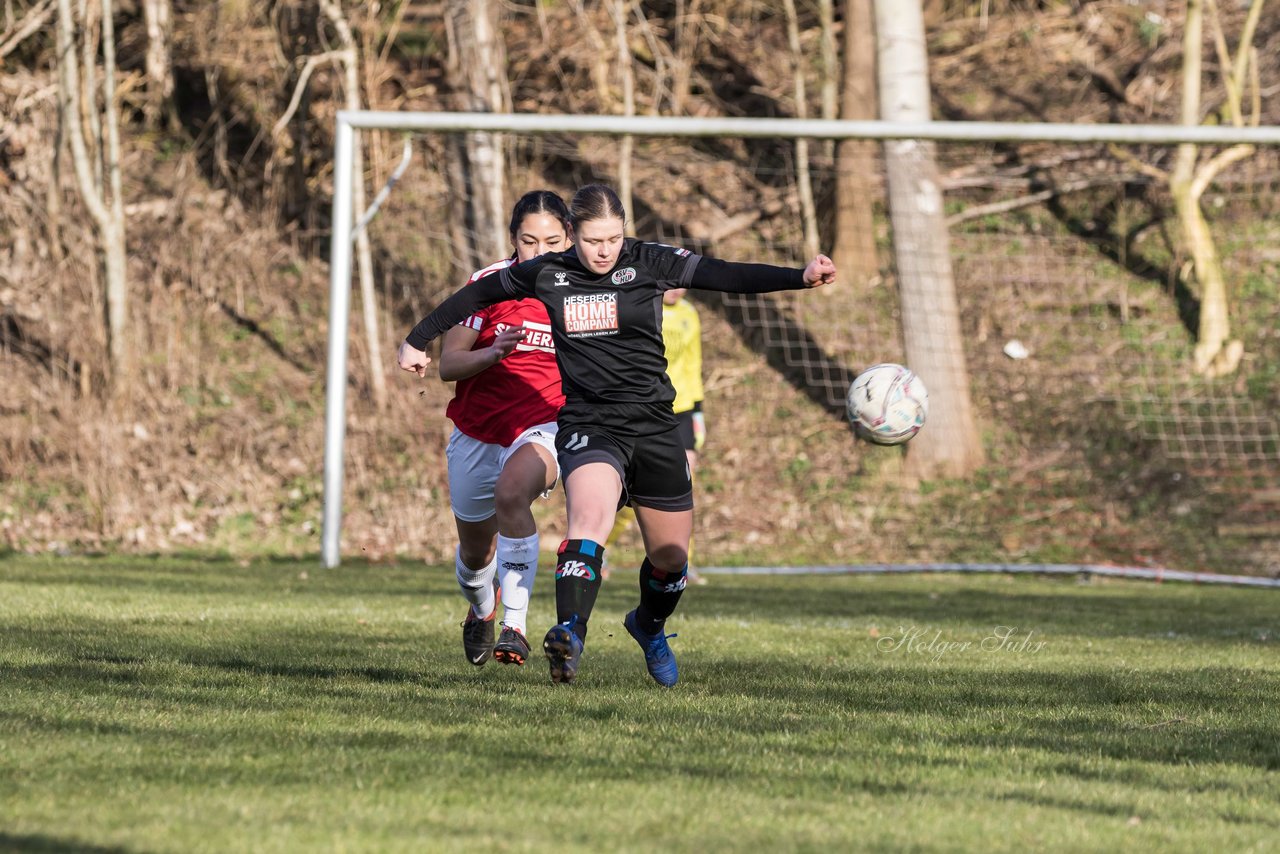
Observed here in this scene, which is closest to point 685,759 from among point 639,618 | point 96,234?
point 639,618

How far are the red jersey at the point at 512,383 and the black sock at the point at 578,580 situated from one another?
112 centimetres

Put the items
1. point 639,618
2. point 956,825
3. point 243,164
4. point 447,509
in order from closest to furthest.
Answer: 1. point 956,825
2. point 639,618
3. point 447,509
4. point 243,164

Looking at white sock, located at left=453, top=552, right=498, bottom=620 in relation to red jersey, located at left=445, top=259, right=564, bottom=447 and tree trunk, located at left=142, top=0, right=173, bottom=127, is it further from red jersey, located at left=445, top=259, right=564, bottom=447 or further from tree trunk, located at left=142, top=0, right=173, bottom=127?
tree trunk, located at left=142, top=0, right=173, bottom=127

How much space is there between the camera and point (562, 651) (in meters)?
5.12

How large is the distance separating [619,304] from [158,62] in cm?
1555

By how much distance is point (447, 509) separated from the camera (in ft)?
47.9

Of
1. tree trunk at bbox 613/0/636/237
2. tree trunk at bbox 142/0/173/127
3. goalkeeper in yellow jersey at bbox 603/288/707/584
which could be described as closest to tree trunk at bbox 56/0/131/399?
tree trunk at bbox 142/0/173/127

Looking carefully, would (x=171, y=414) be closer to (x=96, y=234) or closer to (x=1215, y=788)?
(x=96, y=234)

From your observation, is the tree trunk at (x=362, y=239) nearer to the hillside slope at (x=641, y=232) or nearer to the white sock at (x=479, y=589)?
the hillside slope at (x=641, y=232)

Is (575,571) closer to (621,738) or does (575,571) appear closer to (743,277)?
(621,738)

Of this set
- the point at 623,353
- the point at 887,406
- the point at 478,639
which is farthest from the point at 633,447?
the point at 887,406

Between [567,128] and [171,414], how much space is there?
6121 millimetres

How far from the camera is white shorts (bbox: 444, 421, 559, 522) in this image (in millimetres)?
6574

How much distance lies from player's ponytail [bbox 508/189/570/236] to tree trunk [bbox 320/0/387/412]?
7815mm
